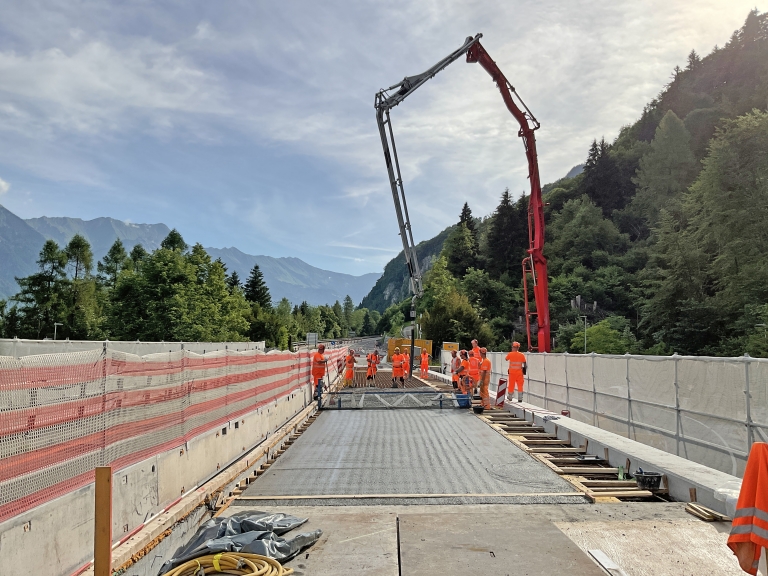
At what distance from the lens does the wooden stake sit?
13.2ft

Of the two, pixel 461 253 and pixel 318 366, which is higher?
pixel 461 253

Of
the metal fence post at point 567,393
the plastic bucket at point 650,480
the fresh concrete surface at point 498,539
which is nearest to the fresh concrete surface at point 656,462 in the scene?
the plastic bucket at point 650,480

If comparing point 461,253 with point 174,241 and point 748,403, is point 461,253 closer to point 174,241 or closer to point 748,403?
point 174,241

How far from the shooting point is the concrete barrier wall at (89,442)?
175 inches

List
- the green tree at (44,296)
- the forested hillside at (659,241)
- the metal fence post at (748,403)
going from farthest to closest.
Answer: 1. the green tree at (44,296)
2. the forested hillside at (659,241)
3. the metal fence post at (748,403)

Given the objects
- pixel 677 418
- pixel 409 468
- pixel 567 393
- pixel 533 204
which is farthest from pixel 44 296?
pixel 677 418

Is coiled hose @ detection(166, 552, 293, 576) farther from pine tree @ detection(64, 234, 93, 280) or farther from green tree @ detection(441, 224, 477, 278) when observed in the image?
green tree @ detection(441, 224, 477, 278)

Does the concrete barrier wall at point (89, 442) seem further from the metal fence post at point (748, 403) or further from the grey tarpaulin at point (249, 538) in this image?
the metal fence post at point (748, 403)

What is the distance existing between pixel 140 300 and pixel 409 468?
61571 millimetres

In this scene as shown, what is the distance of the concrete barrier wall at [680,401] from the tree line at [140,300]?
54.5 m

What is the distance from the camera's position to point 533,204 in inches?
1307

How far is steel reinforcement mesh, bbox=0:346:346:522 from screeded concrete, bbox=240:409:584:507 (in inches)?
58.1

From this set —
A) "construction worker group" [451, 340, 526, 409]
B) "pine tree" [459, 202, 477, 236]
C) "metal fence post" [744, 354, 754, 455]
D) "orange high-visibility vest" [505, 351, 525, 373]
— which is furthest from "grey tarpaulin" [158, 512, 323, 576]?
"pine tree" [459, 202, 477, 236]

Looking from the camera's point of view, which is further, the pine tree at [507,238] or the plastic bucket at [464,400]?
the pine tree at [507,238]
